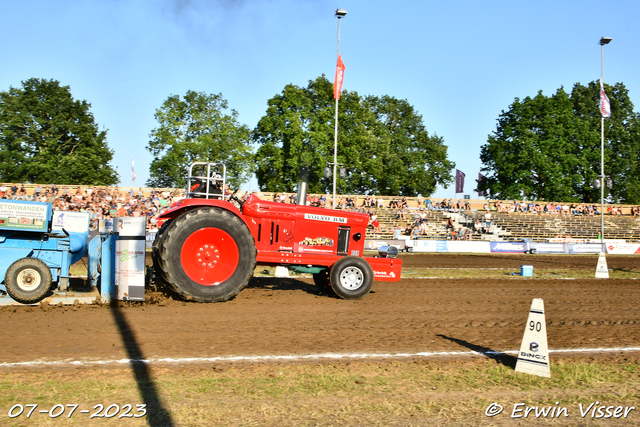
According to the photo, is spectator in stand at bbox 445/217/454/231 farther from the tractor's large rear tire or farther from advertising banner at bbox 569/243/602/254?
the tractor's large rear tire

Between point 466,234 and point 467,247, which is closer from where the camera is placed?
point 467,247

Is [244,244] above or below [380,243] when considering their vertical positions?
above

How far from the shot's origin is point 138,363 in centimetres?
594

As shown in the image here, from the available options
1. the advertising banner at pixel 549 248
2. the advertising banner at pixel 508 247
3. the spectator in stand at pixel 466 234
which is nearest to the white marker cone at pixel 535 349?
the advertising banner at pixel 508 247

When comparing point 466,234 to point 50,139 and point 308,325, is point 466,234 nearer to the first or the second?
point 308,325

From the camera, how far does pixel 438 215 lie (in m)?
35.8

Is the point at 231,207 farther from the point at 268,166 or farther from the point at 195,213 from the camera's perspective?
the point at 268,166

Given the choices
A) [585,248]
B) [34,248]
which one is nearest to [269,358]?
[34,248]

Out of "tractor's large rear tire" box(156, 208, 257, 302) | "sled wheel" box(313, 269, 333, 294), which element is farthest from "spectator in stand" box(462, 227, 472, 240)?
"tractor's large rear tire" box(156, 208, 257, 302)

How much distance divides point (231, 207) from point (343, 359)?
4503 mm

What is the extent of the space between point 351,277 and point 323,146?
3321cm

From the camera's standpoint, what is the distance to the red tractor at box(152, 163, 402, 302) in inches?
375

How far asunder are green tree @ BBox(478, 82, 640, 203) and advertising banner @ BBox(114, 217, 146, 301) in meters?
44.0

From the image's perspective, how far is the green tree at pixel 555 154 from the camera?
48.0 m
